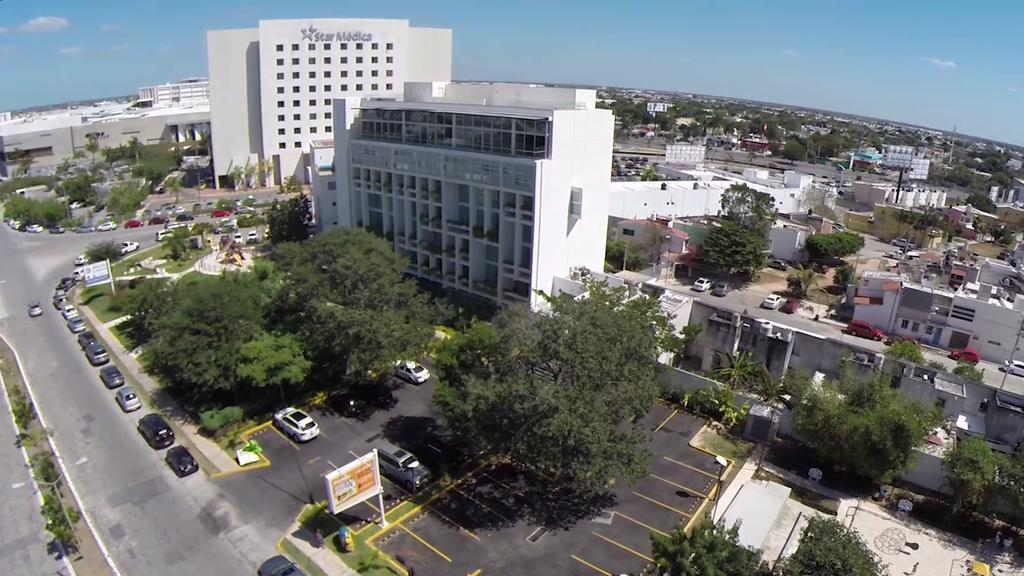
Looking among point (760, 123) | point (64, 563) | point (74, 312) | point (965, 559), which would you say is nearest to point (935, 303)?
point (965, 559)

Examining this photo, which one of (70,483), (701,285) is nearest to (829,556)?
(70,483)

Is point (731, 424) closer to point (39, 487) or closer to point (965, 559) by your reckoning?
point (965, 559)

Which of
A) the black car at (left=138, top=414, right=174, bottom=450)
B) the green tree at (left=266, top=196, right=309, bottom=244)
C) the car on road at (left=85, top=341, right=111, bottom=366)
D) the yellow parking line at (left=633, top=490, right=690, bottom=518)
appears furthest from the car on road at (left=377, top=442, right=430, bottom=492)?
the green tree at (left=266, top=196, right=309, bottom=244)

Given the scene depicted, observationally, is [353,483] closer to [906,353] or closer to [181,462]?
[181,462]

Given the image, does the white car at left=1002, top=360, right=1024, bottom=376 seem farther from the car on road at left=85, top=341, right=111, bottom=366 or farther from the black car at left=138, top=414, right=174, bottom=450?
the car on road at left=85, top=341, right=111, bottom=366

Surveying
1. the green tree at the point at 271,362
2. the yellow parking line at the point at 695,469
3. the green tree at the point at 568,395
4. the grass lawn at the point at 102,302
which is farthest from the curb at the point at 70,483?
the yellow parking line at the point at 695,469
